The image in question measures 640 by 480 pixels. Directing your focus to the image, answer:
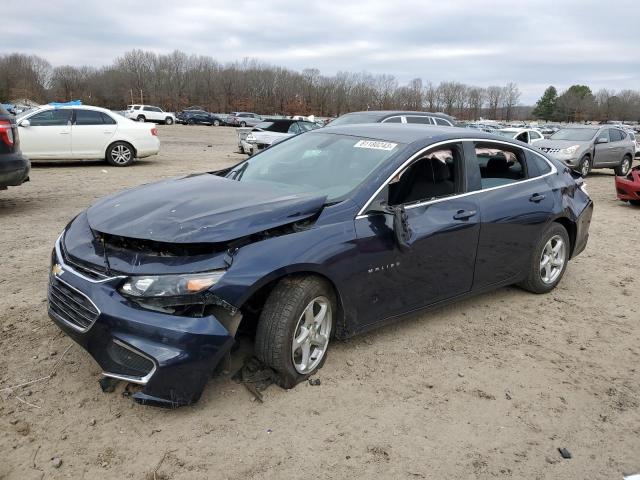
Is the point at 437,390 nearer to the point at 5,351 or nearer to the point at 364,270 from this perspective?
the point at 364,270

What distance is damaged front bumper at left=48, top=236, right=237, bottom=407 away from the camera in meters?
2.79

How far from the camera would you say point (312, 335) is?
3.40 metres

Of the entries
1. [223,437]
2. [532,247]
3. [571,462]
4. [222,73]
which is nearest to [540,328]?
[532,247]

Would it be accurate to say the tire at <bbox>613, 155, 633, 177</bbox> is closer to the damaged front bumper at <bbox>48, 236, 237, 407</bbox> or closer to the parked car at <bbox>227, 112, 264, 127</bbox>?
the damaged front bumper at <bbox>48, 236, 237, 407</bbox>

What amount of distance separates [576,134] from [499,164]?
13.9 meters

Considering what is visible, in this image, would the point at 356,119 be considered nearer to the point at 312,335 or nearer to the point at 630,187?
the point at 630,187

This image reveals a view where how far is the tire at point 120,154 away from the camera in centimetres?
1355

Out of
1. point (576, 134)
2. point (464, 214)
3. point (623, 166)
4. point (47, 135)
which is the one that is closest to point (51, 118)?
point (47, 135)

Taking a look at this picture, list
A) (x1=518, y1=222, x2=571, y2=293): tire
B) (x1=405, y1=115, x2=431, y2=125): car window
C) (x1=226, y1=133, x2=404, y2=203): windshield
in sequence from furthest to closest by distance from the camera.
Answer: (x1=405, y1=115, x2=431, y2=125): car window < (x1=518, y1=222, x2=571, y2=293): tire < (x1=226, y1=133, x2=404, y2=203): windshield

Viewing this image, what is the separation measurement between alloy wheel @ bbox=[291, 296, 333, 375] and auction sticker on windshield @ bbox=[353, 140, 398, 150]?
4.43 ft

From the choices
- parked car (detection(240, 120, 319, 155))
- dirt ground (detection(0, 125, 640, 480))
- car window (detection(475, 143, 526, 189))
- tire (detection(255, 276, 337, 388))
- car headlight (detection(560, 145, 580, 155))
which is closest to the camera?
dirt ground (detection(0, 125, 640, 480))

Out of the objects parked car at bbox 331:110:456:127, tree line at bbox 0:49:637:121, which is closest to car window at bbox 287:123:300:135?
parked car at bbox 331:110:456:127

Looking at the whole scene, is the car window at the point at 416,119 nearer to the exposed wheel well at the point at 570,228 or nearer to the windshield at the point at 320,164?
the exposed wheel well at the point at 570,228

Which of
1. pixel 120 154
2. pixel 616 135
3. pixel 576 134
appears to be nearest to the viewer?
pixel 120 154
